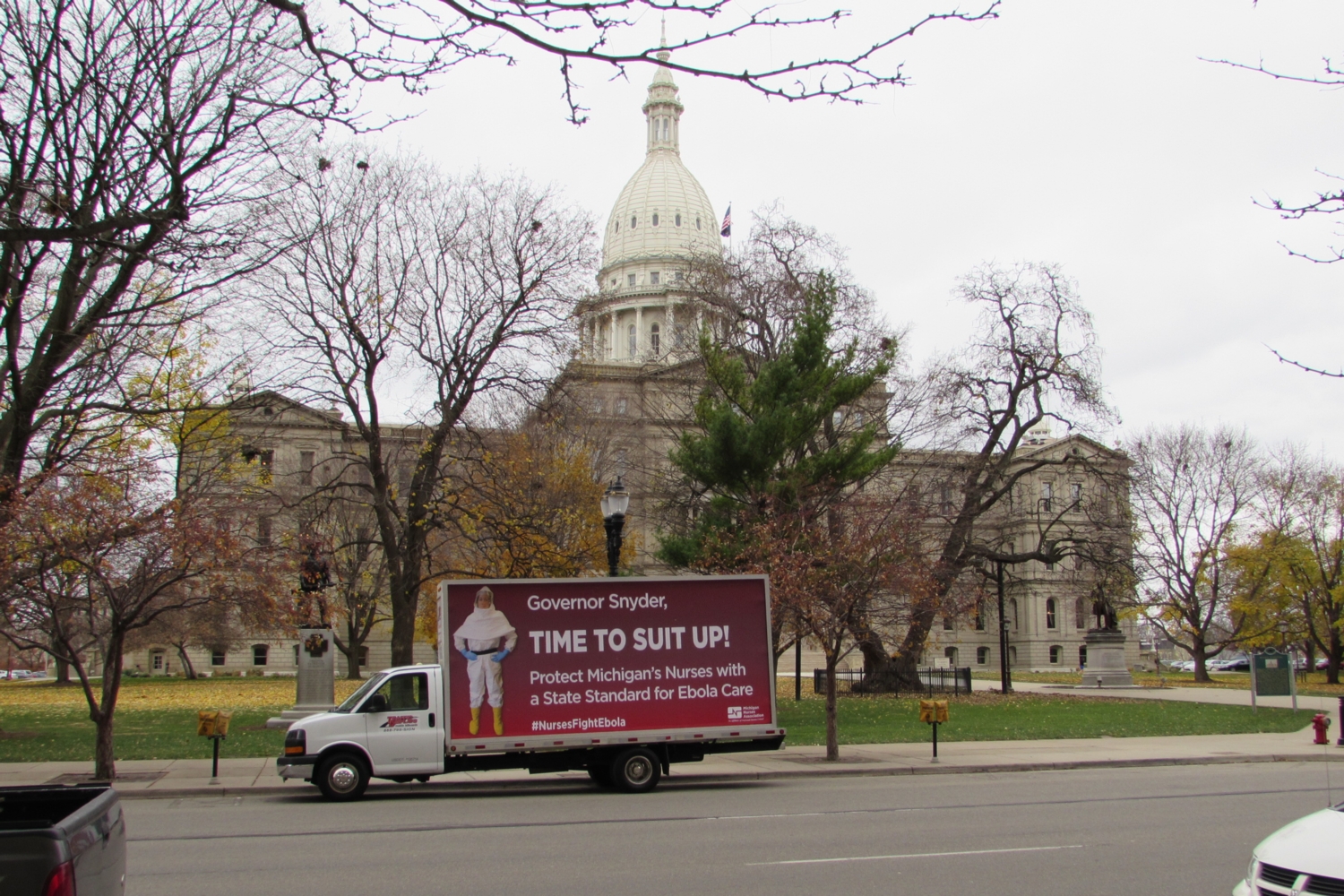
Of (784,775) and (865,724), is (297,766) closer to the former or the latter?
(784,775)

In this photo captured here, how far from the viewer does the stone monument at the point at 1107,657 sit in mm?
48438

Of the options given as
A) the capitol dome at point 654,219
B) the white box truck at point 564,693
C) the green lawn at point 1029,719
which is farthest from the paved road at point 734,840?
the capitol dome at point 654,219

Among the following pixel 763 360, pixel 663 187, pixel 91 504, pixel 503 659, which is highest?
pixel 663 187

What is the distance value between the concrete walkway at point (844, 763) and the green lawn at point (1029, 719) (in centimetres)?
128

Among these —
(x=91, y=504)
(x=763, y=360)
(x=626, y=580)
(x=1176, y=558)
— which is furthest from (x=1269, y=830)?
(x=1176, y=558)

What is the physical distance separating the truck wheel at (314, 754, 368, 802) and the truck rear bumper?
0.12 m

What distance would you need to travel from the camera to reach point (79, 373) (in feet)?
71.9

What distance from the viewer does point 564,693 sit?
16438 millimetres

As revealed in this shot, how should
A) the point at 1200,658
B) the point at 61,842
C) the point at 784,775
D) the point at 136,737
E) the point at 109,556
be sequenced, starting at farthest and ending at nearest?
the point at 1200,658 < the point at 136,737 < the point at 109,556 < the point at 784,775 < the point at 61,842

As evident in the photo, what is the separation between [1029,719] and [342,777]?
65.0ft

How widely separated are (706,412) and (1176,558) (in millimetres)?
33238

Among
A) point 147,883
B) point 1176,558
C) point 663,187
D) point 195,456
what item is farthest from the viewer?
point 663,187

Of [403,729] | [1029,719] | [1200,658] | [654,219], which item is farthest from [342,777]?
[654,219]

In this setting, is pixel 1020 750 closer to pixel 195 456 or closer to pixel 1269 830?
pixel 1269 830
